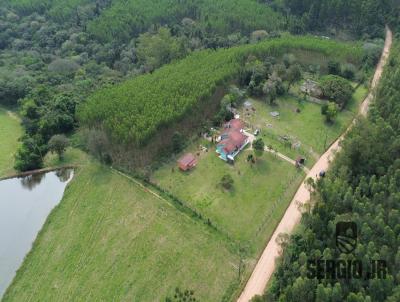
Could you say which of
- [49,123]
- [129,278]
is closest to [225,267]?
[129,278]

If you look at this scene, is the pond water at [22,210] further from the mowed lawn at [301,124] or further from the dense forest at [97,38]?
the mowed lawn at [301,124]

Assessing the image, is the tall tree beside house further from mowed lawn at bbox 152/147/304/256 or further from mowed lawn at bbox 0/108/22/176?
mowed lawn at bbox 0/108/22/176

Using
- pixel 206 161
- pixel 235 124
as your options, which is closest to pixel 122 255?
pixel 206 161

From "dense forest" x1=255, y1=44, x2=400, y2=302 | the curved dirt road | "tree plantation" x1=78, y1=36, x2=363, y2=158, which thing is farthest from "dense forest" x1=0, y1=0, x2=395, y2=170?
"dense forest" x1=255, y1=44, x2=400, y2=302

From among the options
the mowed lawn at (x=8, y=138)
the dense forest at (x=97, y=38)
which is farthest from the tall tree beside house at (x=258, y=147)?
the mowed lawn at (x=8, y=138)

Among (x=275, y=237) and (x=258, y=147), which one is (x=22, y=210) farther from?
(x=275, y=237)
